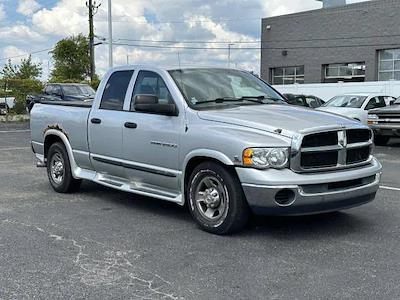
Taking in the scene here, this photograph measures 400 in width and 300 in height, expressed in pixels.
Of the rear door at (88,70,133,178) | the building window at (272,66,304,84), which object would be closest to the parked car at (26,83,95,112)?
the rear door at (88,70,133,178)

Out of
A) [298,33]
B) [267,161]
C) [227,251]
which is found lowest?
[227,251]

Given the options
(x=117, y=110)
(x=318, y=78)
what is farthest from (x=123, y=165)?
(x=318, y=78)

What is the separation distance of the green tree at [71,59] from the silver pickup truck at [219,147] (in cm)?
4047

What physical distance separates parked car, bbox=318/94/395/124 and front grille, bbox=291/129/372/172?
11.2 meters

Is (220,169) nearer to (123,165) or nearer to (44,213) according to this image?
(123,165)

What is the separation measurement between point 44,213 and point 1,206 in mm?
816

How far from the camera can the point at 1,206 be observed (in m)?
7.43

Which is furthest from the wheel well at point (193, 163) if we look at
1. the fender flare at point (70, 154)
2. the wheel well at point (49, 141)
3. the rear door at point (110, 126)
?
the wheel well at point (49, 141)

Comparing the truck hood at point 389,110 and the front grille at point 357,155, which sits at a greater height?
the truck hood at point 389,110

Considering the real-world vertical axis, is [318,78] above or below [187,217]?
above

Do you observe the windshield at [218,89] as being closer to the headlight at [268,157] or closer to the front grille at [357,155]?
the headlight at [268,157]

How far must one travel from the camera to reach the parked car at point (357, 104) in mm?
17016

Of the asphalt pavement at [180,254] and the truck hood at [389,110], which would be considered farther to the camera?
the truck hood at [389,110]

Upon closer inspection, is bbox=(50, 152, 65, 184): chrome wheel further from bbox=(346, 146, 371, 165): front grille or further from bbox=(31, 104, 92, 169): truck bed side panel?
bbox=(346, 146, 371, 165): front grille
